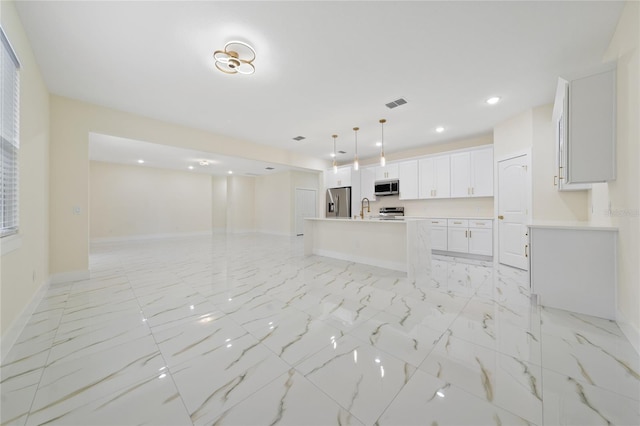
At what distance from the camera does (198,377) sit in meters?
1.47

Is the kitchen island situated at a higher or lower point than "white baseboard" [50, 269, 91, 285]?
higher

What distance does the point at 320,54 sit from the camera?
8.50 ft

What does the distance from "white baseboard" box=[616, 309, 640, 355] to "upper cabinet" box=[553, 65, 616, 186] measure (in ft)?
4.12

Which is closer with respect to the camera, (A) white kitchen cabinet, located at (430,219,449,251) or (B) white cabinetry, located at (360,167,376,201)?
(A) white kitchen cabinet, located at (430,219,449,251)

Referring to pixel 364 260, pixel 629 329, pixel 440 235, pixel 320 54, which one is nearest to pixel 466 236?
pixel 440 235

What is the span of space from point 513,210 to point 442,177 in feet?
5.66

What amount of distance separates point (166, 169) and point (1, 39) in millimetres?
7662

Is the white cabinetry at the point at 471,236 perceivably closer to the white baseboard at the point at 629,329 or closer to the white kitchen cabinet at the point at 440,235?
the white kitchen cabinet at the point at 440,235

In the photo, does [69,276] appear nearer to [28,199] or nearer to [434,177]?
[28,199]

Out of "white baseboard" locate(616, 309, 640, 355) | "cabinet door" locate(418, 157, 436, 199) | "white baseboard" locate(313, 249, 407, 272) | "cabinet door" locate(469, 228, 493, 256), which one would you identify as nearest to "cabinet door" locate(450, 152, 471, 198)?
"cabinet door" locate(418, 157, 436, 199)

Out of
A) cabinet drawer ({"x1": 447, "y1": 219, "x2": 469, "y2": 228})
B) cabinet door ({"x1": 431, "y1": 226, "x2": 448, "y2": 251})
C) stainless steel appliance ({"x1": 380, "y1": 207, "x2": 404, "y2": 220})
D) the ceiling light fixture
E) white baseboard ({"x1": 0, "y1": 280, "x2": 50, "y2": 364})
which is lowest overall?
white baseboard ({"x1": 0, "y1": 280, "x2": 50, "y2": 364})

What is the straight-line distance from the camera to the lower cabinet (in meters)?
4.81

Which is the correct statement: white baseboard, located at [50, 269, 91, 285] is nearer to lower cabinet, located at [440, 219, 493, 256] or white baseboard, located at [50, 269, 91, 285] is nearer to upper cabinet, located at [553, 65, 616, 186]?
upper cabinet, located at [553, 65, 616, 186]

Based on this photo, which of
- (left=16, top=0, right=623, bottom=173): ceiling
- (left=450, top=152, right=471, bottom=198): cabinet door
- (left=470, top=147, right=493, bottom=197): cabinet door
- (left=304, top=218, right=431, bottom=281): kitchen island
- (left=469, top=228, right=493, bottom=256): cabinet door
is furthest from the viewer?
(left=450, top=152, right=471, bottom=198): cabinet door
